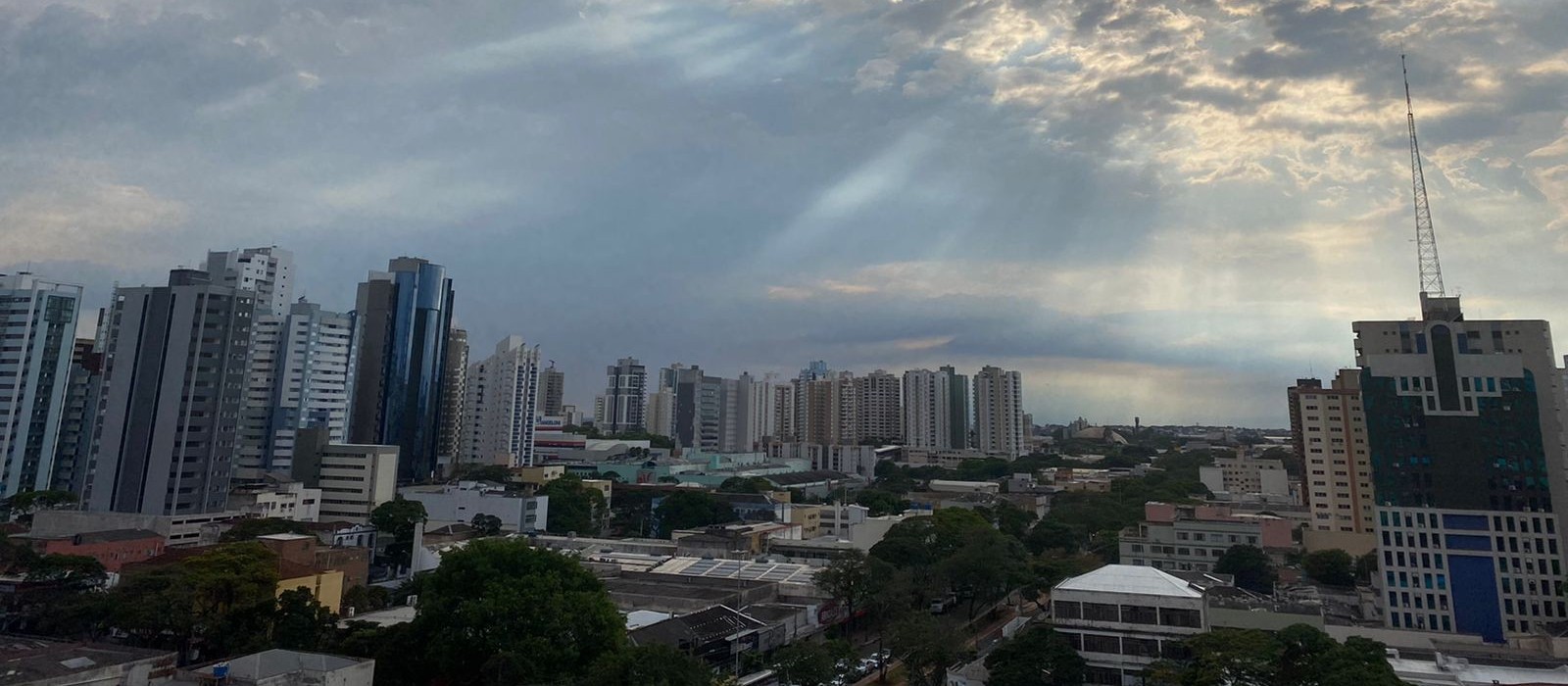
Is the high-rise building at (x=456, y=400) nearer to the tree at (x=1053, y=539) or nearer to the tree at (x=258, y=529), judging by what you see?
the tree at (x=258, y=529)

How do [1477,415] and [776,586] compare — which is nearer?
[1477,415]

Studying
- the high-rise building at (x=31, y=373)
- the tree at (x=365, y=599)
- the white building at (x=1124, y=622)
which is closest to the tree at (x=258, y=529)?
the tree at (x=365, y=599)

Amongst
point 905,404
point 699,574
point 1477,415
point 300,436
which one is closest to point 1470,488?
point 1477,415

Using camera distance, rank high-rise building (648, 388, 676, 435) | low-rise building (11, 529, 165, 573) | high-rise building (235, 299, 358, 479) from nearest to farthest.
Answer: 1. low-rise building (11, 529, 165, 573)
2. high-rise building (235, 299, 358, 479)
3. high-rise building (648, 388, 676, 435)

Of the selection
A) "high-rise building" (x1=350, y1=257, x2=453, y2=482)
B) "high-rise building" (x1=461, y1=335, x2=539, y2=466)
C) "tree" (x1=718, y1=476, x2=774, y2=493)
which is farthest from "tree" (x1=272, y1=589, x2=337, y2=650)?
"high-rise building" (x1=461, y1=335, x2=539, y2=466)

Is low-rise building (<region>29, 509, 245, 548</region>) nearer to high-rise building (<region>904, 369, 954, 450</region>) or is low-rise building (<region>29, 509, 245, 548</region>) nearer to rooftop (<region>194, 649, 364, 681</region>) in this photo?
rooftop (<region>194, 649, 364, 681</region>)

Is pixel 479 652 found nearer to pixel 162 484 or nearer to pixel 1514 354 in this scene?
pixel 162 484
